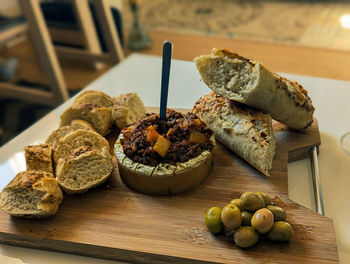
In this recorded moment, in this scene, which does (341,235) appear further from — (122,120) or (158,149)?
(122,120)

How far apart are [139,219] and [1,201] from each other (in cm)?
50

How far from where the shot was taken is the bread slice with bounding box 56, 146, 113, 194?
4.93 ft

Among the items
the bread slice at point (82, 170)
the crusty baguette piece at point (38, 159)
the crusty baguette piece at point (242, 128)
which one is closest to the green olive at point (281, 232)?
the crusty baguette piece at point (242, 128)

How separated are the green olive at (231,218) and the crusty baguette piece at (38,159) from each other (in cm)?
71

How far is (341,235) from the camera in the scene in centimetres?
141

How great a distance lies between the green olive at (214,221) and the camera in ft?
4.29

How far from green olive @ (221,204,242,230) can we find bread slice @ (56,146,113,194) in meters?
0.50

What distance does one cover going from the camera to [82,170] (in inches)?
60.3

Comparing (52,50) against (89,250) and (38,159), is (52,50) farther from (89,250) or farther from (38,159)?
(89,250)

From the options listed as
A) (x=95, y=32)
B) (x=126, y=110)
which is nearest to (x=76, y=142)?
(x=126, y=110)

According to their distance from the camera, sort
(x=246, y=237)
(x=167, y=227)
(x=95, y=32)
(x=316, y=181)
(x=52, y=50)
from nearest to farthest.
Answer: (x=246, y=237)
(x=167, y=227)
(x=316, y=181)
(x=52, y=50)
(x=95, y=32)

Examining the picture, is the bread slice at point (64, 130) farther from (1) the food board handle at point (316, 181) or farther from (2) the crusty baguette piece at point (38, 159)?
(1) the food board handle at point (316, 181)

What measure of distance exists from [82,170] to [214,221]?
1.79ft

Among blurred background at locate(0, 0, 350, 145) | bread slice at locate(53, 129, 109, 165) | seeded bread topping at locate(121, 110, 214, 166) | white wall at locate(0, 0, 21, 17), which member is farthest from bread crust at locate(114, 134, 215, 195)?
white wall at locate(0, 0, 21, 17)
